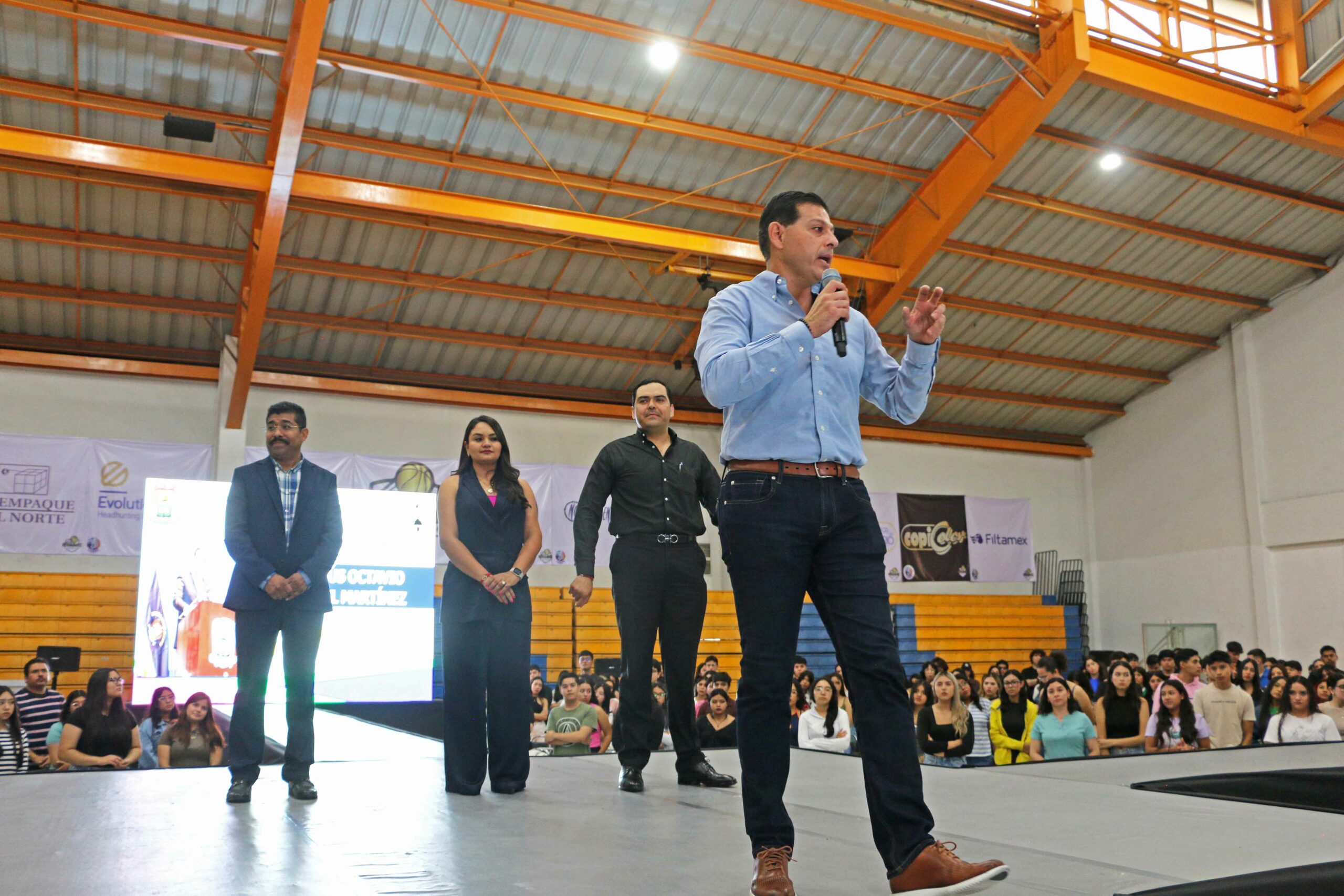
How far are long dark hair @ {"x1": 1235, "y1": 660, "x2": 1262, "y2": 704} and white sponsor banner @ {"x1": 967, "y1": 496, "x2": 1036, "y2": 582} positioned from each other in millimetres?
6467

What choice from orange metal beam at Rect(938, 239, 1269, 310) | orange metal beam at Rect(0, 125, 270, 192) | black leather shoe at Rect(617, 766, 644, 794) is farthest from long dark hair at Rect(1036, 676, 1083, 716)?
orange metal beam at Rect(0, 125, 270, 192)

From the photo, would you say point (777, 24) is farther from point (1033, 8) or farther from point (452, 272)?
point (452, 272)

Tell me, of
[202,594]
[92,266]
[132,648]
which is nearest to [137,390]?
[92,266]

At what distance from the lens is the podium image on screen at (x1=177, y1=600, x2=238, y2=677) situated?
989 cm

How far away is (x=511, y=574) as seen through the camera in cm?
332

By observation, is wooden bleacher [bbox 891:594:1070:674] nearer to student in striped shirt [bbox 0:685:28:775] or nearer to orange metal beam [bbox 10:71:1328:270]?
orange metal beam [bbox 10:71:1328:270]

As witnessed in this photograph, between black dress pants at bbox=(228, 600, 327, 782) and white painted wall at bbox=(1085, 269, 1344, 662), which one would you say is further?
white painted wall at bbox=(1085, 269, 1344, 662)

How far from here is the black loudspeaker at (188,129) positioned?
31.4 ft

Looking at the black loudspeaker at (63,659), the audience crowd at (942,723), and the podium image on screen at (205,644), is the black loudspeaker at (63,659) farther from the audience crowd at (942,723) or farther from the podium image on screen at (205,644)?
the audience crowd at (942,723)

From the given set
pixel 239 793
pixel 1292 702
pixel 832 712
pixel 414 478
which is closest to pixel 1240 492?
pixel 1292 702

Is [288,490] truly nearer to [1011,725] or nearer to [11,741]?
[11,741]

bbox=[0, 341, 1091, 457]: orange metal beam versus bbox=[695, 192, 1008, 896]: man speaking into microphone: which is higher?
bbox=[0, 341, 1091, 457]: orange metal beam

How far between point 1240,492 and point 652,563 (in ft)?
53.7

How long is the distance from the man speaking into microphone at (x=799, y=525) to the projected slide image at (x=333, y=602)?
26.4 ft
